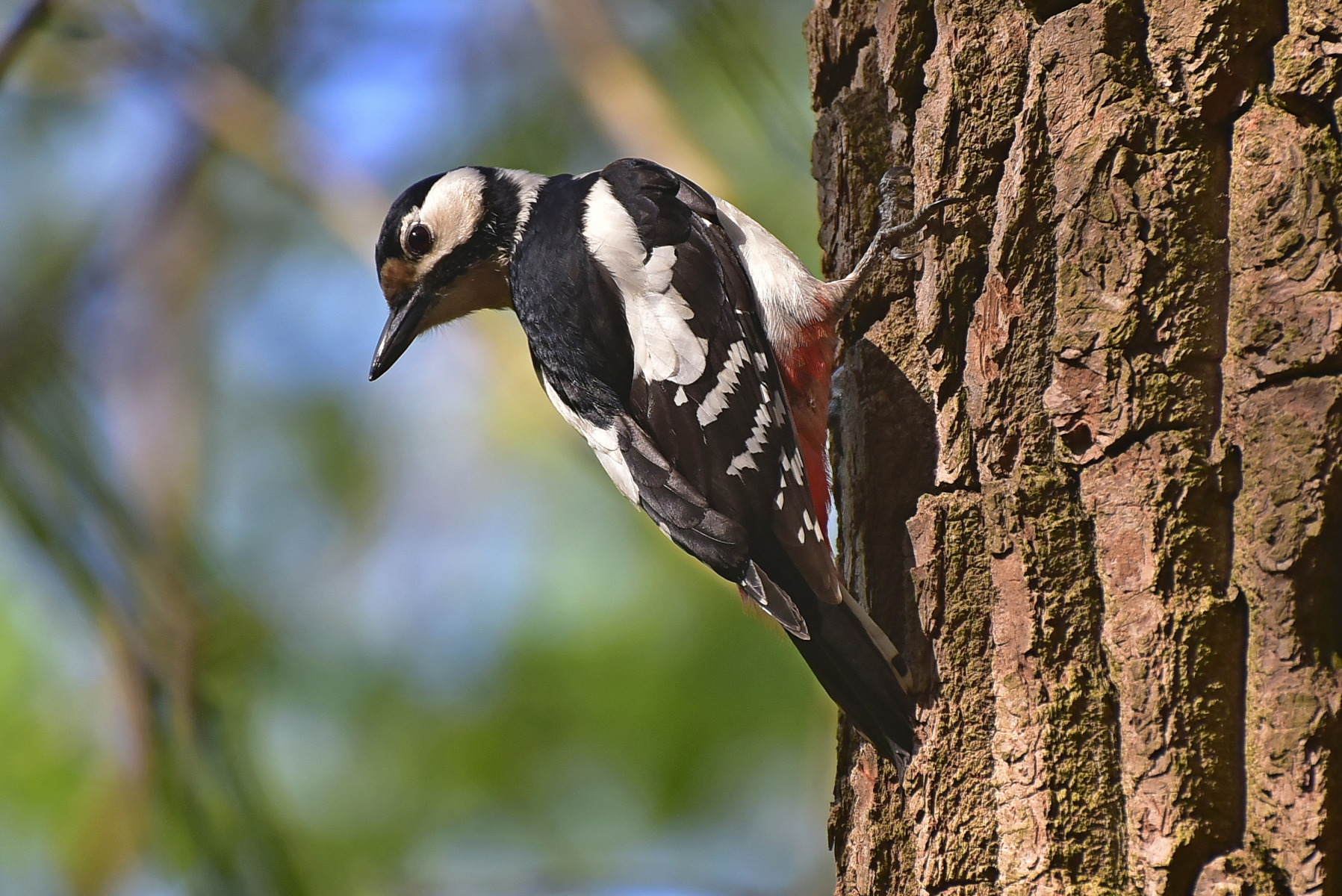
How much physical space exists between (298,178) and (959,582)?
9.40 feet

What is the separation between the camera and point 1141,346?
1.63 metres

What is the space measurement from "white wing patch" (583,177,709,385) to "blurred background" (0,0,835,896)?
2.90ft

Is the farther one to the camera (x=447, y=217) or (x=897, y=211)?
(x=447, y=217)

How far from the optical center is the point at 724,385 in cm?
232

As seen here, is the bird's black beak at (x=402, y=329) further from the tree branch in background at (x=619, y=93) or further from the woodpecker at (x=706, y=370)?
the tree branch in background at (x=619, y=93)

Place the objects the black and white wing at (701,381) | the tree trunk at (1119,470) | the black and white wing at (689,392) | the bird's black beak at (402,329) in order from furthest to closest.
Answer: the bird's black beak at (402,329) → the black and white wing at (701,381) → the black and white wing at (689,392) → the tree trunk at (1119,470)

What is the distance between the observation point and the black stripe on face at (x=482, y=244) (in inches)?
117

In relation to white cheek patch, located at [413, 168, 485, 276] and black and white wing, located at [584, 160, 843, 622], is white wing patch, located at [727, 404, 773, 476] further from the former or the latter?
white cheek patch, located at [413, 168, 485, 276]

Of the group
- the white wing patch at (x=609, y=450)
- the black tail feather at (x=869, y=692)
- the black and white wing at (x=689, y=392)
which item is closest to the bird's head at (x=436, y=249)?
the black and white wing at (x=689, y=392)

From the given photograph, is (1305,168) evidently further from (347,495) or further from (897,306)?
(347,495)

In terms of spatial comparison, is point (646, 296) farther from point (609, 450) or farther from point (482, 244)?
point (482, 244)

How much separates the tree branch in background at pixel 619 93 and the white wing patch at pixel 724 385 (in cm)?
107

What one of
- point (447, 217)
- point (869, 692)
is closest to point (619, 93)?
point (447, 217)

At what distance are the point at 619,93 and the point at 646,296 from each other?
156 cm
